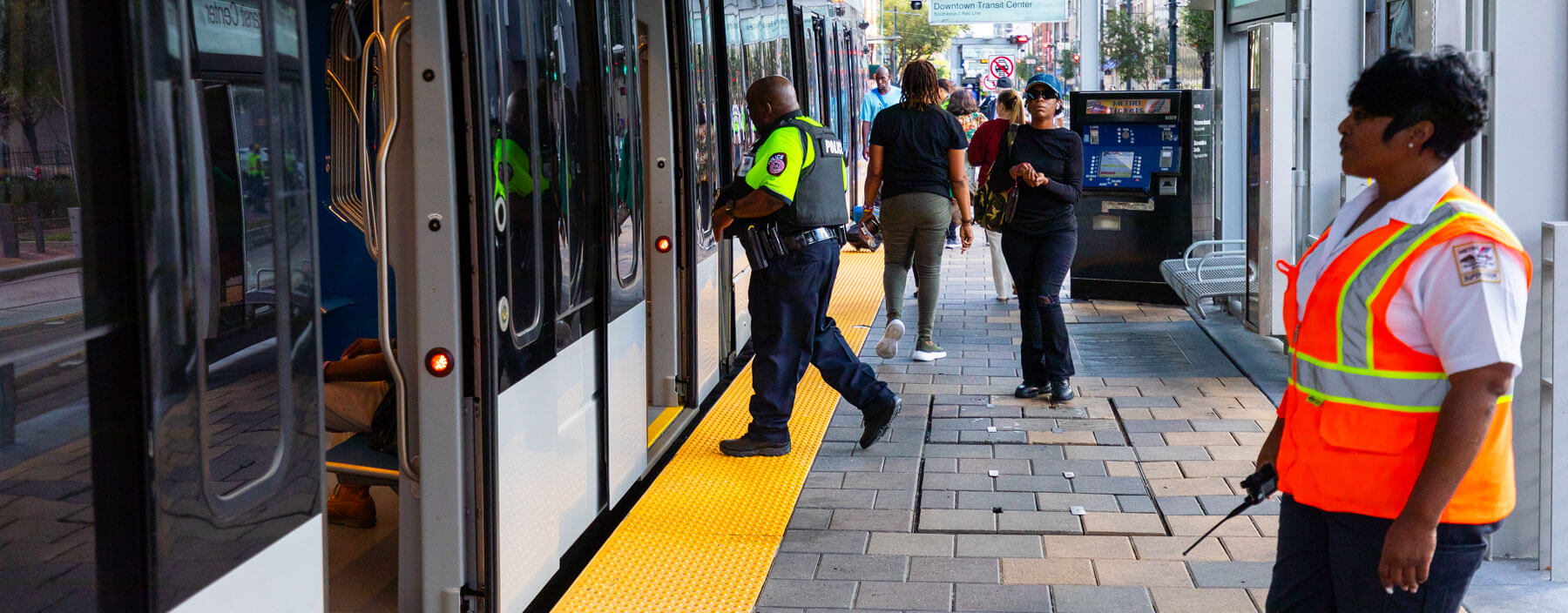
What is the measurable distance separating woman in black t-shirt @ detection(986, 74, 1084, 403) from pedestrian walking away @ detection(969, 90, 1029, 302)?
147mm

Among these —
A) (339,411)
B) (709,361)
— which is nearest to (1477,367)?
(339,411)

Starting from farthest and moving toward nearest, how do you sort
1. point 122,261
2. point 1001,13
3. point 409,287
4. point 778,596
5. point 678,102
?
point 1001,13 < point 678,102 < point 778,596 < point 409,287 < point 122,261

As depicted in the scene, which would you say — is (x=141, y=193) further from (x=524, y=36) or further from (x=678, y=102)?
(x=678, y=102)

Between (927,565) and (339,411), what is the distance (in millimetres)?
2008

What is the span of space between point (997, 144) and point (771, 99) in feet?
9.58

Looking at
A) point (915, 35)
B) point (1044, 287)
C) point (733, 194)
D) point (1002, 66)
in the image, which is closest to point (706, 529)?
point (733, 194)

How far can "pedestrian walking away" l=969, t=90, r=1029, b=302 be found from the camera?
831 centimetres

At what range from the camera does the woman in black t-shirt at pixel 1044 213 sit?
273 inches

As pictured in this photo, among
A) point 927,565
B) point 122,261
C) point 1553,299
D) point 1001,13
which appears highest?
point 1001,13

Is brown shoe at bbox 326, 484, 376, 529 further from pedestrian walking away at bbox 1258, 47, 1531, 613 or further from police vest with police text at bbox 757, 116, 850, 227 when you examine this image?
pedestrian walking away at bbox 1258, 47, 1531, 613

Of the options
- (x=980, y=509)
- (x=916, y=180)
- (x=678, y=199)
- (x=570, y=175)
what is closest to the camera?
(x=570, y=175)

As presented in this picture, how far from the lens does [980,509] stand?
5.37m

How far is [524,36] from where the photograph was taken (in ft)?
12.9

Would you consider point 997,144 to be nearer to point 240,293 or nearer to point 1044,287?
point 1044,287
